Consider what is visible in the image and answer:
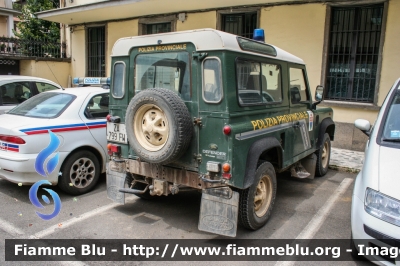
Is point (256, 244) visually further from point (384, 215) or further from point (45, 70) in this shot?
point (45, 70)

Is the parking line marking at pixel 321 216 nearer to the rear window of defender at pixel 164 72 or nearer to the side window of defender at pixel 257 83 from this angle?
the side window of defender at pixel 257 83

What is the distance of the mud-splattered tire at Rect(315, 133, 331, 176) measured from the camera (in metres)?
5.88

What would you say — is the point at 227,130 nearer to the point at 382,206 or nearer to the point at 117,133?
the point at 382,206

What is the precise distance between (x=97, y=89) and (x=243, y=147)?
10.5ft

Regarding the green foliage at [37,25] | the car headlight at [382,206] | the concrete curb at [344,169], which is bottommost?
the concrete curb at [344,169]

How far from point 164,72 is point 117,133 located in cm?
105

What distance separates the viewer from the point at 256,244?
363 centimetres

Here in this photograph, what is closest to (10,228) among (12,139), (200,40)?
(12,139)

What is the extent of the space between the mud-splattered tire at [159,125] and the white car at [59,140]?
1587 millimetres

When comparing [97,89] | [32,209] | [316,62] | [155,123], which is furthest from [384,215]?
[316,62]

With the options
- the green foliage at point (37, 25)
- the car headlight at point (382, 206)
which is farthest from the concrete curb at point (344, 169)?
the green foliage at point (37, 25)

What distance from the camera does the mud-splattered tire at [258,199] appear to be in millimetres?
3666

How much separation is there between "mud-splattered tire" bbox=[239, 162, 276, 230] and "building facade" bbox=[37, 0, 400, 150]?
4987 mm

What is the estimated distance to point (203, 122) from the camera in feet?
11.5
